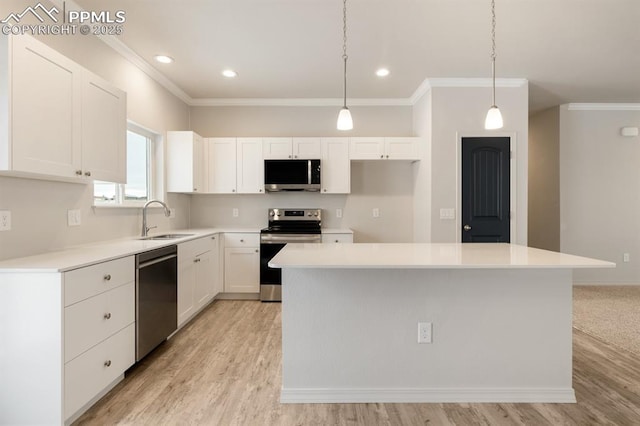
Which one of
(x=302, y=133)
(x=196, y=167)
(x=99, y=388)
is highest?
(x=302, y=133)

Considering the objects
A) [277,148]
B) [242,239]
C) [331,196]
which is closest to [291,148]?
[277,148]

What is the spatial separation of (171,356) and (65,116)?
6.05 ft

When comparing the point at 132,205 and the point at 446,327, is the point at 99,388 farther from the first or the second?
the point at 446,327

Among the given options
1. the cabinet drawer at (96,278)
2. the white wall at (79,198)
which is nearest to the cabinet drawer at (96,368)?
the cabinet drawer at (96,278)

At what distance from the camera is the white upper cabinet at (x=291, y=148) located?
13.7 feet

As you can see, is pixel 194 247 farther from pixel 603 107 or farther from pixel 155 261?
pixel 603 107

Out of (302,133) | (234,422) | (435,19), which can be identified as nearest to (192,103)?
(302,133)

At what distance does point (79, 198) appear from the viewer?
244cm

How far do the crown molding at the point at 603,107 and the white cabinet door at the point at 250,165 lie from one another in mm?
4423

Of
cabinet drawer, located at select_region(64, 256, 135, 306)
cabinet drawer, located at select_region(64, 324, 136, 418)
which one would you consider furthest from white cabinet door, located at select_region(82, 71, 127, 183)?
cabinet drawer, located at select_region(64, 324, 136, 418)

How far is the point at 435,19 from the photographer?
2531 millimetres

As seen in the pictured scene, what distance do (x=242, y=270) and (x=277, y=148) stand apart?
161 centimetres

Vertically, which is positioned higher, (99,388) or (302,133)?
(302,133)

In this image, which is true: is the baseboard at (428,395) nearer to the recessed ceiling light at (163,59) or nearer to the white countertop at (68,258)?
the white countertop at (68,258)
